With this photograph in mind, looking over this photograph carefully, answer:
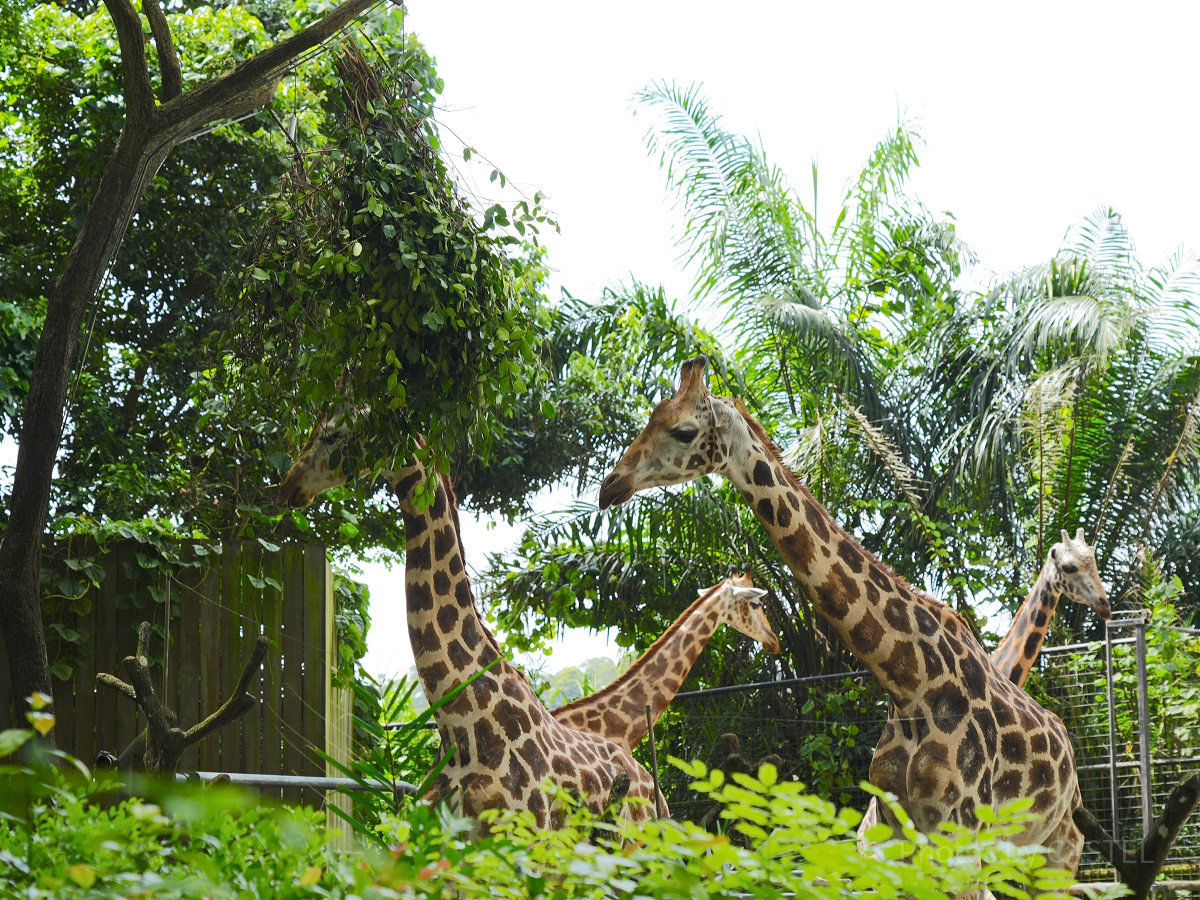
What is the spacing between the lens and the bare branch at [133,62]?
3.91m

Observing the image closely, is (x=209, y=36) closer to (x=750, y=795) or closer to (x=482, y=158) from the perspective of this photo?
(x=482, y=158)

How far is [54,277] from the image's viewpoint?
8.34m

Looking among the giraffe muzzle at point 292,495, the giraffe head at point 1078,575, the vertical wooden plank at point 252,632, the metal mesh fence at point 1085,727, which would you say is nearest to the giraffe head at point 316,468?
the giraffe muzzle at point 292,495

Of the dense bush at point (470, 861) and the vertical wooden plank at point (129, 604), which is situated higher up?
the vertical wooden plank at point (129, 604)

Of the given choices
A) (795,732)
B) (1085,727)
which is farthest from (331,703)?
(795,732)

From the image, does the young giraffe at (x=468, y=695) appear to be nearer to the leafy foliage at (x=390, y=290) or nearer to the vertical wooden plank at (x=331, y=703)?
the leafy foliage at (x=390, y=290)

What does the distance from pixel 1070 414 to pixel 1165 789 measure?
344cm

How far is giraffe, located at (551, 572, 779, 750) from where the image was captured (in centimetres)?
542

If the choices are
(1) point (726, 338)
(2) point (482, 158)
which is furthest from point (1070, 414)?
(2) point (482, 158)

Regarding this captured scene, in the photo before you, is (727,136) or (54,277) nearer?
(54,277)

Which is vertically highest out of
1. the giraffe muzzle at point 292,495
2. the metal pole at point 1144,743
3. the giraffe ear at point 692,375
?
the giraffe ear at point 692,375

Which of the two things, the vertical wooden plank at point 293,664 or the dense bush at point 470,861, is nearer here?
the dense bush at point 470,861

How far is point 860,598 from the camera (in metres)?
4.27

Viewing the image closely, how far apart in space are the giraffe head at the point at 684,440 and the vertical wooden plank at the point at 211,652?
78.3 inches
